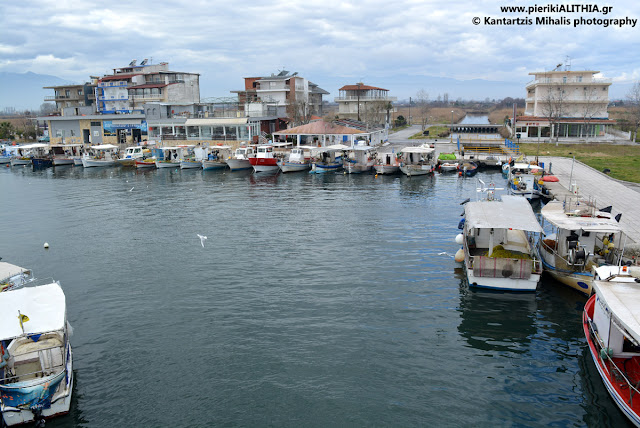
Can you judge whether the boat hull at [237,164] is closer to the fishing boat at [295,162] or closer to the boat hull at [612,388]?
the fishing boat at [295,162]

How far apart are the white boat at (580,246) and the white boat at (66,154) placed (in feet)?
258

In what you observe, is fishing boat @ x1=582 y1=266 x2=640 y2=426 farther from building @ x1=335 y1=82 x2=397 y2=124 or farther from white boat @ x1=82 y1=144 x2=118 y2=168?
building @ x1=335 y1=82 x2=397 y2=124

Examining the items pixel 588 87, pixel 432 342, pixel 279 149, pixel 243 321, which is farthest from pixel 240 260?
pixel 588 87

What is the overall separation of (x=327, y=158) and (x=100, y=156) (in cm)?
4056

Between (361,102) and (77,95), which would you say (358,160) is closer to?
(361,102)

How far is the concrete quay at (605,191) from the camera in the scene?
29208 mm

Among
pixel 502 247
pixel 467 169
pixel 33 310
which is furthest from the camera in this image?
pixel 467 169

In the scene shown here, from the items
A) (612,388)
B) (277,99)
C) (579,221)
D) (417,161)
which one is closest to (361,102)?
(277,99)

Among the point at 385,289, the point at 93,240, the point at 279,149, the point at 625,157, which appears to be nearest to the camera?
the point at 385,289

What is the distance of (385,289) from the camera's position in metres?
23.2

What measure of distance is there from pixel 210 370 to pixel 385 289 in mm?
9823

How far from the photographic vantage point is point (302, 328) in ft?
63.6

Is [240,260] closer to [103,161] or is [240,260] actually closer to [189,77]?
[103,161]

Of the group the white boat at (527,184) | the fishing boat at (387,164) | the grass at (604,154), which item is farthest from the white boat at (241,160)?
the grass at (604,154)
